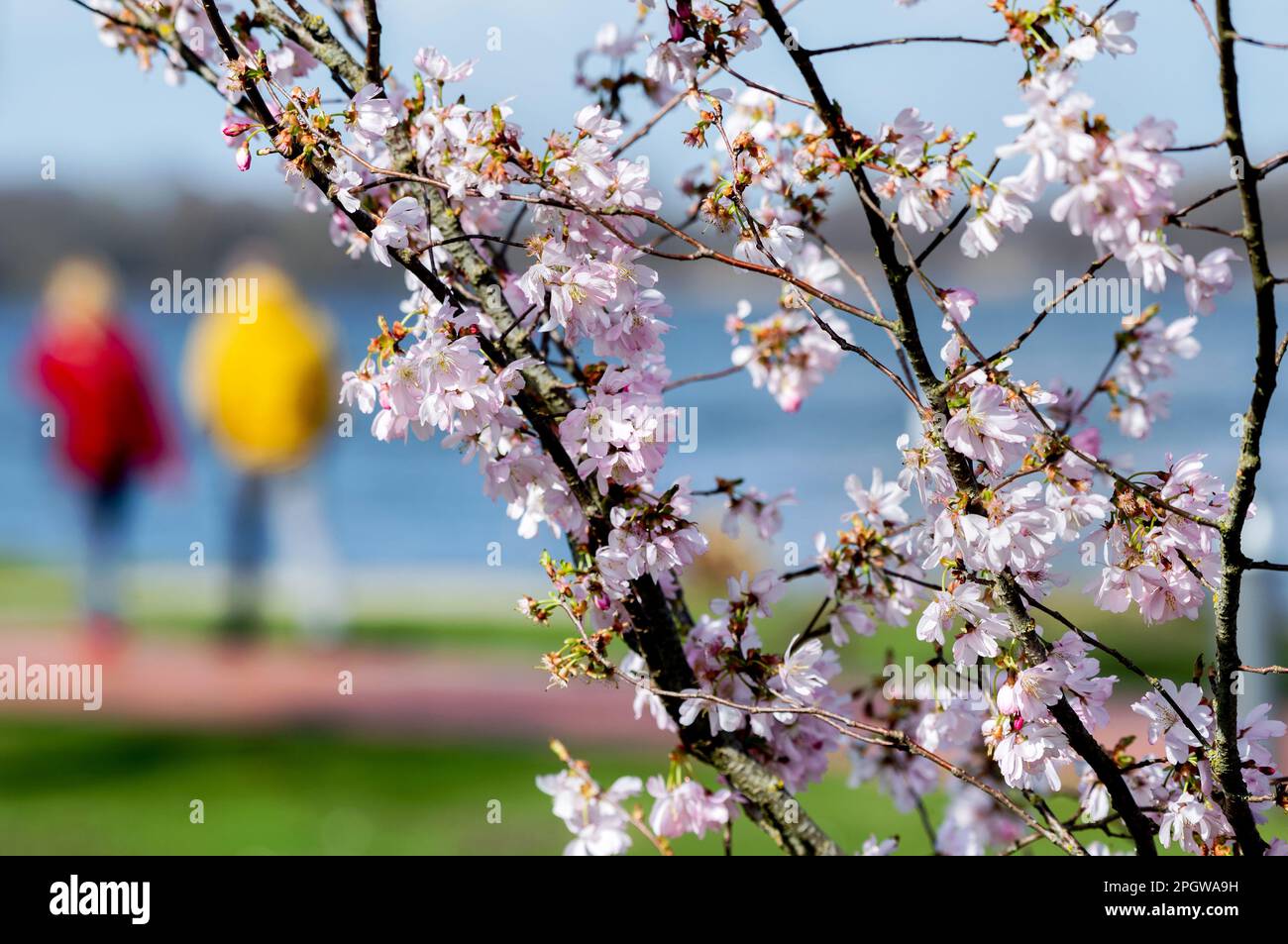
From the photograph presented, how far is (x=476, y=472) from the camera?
2655 cm

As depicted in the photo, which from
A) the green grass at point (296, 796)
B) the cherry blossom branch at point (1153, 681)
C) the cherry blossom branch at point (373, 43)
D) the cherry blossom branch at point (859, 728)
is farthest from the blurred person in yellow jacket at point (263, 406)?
the cherry blossom branch at point (1153, 681)

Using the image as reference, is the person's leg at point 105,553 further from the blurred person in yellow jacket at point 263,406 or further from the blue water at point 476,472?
the blue water at point 476,472

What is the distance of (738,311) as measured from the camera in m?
2.07

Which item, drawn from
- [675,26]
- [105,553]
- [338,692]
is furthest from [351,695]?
[675,26]

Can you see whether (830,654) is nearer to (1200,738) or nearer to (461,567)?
(1200,738)

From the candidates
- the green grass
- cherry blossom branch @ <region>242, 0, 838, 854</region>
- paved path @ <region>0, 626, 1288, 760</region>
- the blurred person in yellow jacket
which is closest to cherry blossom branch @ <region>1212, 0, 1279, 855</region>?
cherry blossom branch @ <region>242, 0, 838, 854</region>

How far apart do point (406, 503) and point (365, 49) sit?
1037 inches

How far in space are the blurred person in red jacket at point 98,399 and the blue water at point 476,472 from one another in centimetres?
641

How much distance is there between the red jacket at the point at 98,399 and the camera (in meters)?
11.5

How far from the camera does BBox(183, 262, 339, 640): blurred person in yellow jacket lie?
12.6m

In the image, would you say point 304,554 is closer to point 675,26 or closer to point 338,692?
point 338,692

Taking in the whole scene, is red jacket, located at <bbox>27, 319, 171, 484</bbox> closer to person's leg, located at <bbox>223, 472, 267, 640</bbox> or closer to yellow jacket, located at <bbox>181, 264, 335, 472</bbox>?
yellow jacket, located at <bbox>181, 264, 335, 472</bbox>

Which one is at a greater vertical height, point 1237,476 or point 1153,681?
point 1237,476

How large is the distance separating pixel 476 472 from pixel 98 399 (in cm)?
1499
